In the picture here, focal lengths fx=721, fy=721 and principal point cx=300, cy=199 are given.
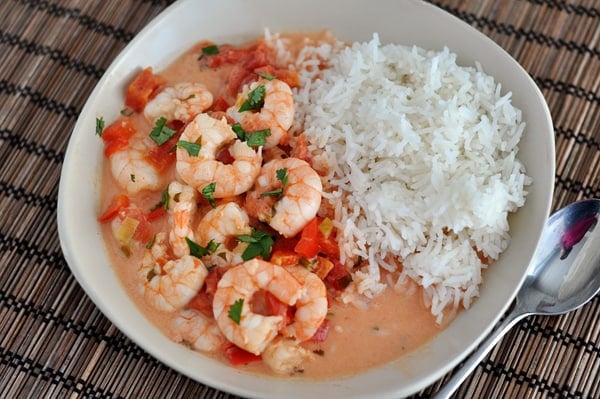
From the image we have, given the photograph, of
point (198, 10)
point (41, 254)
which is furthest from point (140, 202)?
point (198, 10)

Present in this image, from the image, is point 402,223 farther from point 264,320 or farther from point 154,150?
point 154,150

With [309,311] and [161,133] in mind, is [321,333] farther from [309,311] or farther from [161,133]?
[161,133]

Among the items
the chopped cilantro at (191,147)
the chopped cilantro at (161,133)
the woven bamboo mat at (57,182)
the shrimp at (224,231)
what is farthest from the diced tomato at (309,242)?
the chopped cilantro at (161,133)

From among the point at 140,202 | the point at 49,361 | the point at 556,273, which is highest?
the point at 556,273

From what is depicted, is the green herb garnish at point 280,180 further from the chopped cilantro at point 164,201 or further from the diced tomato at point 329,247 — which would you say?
the chopped cilantro at point 164,201

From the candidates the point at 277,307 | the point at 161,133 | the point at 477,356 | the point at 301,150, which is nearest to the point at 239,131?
the point at 301,150
